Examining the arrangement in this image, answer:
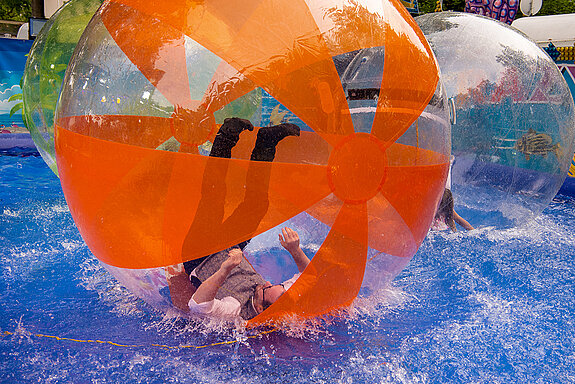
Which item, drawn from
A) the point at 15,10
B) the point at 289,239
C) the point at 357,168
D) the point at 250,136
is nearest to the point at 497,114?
the point at 357,168

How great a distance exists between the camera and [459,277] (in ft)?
12.9

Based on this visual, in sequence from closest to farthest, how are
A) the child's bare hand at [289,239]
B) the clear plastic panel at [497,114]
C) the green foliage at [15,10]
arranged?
the child's bare hand at [289,239], the clear plastic panel at [497,114], the green foliage at [15,10]

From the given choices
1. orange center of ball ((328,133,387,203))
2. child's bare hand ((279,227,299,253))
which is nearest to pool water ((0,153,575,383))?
child's bare hand ((279,227,299,253))

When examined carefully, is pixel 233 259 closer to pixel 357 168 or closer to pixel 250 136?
pixel 250 136

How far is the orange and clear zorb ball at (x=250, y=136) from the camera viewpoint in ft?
7.36

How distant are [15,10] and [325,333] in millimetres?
29948

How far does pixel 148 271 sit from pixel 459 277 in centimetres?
238

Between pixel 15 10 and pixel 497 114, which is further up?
pixel 497 114

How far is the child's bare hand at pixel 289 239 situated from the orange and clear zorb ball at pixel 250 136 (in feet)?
0.09

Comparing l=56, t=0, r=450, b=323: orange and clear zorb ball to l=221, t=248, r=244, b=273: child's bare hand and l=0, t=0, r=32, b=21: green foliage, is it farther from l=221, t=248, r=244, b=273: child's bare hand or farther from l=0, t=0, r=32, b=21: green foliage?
l=0, t=0, r=32, b=21: green foliage

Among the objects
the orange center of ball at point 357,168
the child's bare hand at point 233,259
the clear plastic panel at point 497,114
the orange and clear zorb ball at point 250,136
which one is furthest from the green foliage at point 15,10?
the orange center of ball at point 357,168

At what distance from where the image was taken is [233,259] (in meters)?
2.39

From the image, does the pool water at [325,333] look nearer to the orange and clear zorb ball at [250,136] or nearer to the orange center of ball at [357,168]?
the orange and clear zorb ball at [250,136]

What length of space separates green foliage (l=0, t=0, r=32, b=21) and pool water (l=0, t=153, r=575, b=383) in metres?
26.6
